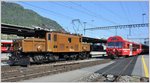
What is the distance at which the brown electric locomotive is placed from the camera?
21905 mm

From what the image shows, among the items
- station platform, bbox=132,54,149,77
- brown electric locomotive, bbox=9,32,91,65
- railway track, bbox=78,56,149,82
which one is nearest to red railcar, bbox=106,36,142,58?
brown electric locomotive, bbox=9,32,91,65

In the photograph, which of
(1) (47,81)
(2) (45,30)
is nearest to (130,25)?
(2) (45,30)

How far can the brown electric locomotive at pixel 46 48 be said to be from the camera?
21905mm

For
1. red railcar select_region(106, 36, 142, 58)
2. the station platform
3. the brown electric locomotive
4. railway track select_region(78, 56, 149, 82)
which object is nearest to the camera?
railway track select_region(78, 56, 149, 82)

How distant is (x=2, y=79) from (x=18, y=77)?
846mm

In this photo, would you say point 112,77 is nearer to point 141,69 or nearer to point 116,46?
point 141,69

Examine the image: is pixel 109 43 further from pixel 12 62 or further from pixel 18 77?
pixel 18 77

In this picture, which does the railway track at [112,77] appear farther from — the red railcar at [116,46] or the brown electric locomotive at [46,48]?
the red railcar at [116,46]

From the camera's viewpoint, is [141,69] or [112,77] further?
[141,69]

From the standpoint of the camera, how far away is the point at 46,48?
78.9 feet

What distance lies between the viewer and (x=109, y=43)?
1363 inches

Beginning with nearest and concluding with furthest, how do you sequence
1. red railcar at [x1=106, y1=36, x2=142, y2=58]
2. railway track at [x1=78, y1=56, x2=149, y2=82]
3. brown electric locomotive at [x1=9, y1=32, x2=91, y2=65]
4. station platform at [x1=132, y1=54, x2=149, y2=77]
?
railway track at [x1=78, y1=56, x2=149, y2=82] < station platform at [x1=132, y1=54, x2=149, y2=77] < brown electric locomotive at [x1=9, y1=32, x2=91, y2=65] < red railcar at [x1=106, y1=36, x2=142, y2=58]

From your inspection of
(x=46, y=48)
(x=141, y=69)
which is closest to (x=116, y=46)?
(x=46, y=48)

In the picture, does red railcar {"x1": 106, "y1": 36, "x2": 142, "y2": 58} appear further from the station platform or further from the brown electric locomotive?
the station platform
